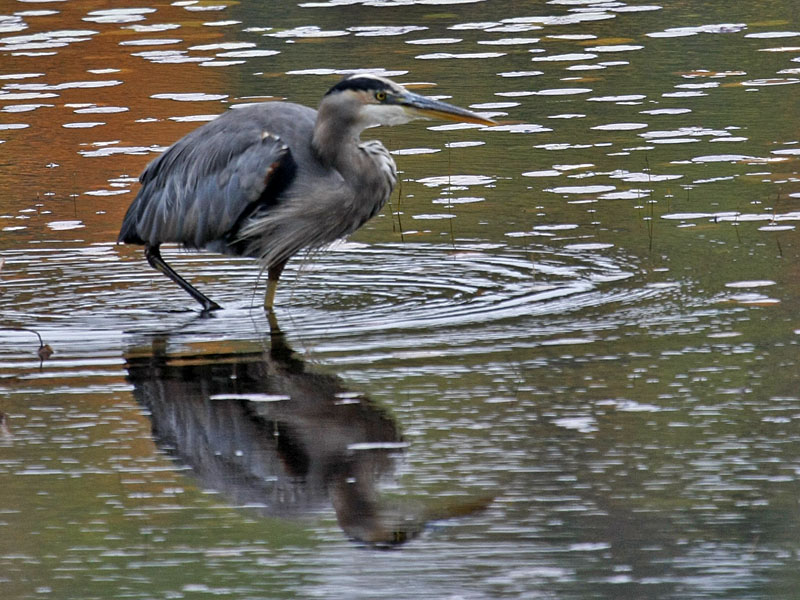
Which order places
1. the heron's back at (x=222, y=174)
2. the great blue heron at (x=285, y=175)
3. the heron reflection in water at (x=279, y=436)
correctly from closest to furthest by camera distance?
the heron reflection in water at (x=279, y=436) < the great blue heron at (x=285, y=175) < the heron's back at (x=222, y=174)

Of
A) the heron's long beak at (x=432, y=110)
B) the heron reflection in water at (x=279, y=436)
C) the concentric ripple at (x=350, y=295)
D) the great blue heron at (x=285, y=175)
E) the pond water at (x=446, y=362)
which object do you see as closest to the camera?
the pond water at (x=446, y=362)

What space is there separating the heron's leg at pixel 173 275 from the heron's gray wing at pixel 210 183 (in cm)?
8

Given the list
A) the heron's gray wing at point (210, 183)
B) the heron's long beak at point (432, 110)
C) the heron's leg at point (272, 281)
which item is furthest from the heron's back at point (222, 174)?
the heron's long beak at point (432, 110)

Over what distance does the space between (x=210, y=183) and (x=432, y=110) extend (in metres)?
1.24

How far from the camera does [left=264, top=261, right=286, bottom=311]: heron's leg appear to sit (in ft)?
27.2

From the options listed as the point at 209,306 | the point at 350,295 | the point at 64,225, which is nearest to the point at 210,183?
the point at 209,306

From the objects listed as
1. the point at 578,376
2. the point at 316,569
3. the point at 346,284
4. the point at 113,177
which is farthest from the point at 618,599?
the point at 113,177

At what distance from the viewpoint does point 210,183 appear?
328 inches

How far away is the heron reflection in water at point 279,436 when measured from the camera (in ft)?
17.9

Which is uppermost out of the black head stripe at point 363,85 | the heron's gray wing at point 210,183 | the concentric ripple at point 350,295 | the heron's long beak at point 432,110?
the black head stripe at point 363,85

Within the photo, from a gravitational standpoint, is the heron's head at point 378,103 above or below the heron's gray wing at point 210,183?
above

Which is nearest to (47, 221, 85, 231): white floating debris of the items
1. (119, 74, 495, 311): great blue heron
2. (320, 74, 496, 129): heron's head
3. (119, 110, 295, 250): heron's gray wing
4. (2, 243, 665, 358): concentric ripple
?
(2, 243, 665, 358): concentric ripple

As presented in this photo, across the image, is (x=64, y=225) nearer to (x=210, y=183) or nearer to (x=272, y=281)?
(x=210, y=183)

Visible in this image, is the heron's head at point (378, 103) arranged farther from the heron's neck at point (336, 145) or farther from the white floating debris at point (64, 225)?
the white floating debris at point (64, 225)
